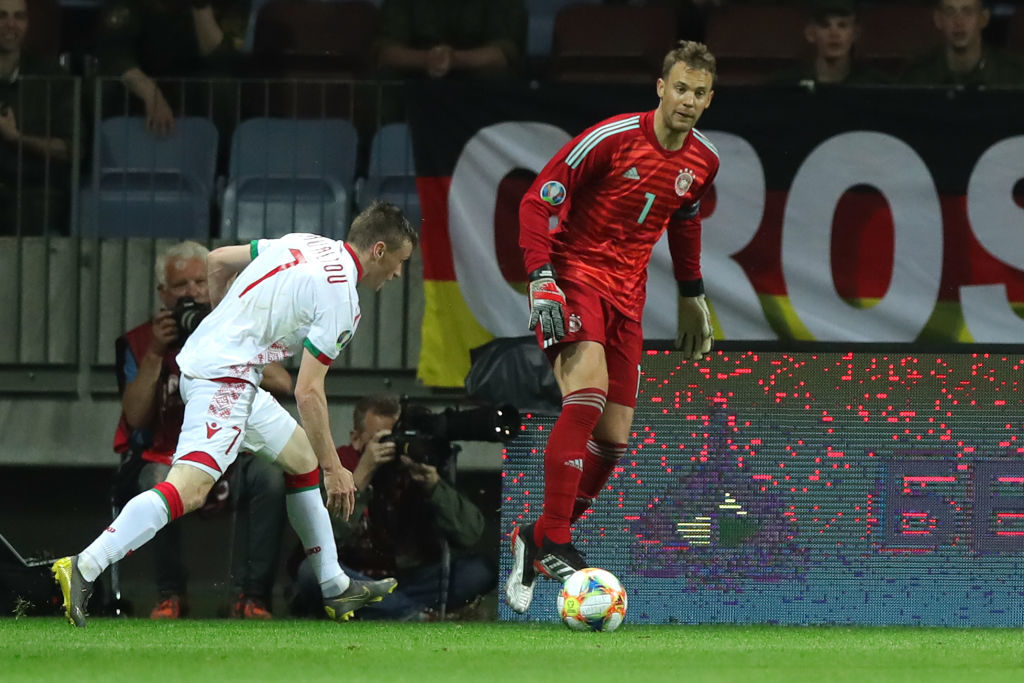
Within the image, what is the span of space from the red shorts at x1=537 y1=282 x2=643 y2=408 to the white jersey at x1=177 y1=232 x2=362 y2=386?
776 millimetres

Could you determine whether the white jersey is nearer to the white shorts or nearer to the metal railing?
the white shorts

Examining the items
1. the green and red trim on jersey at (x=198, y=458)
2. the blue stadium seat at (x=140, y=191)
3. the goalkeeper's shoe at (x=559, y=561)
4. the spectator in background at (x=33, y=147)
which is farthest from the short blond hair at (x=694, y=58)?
the spectator in background at (x=33, y=147)

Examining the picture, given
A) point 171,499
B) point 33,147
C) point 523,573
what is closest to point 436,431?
point 523,573

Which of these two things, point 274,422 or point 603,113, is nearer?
point 274,422

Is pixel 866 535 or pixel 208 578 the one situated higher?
pixel 866 535

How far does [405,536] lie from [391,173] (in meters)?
2.23

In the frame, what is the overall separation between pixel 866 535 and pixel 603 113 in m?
2.40

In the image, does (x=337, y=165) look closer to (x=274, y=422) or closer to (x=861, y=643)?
(x=274, y=422)

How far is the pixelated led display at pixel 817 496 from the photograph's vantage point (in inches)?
277

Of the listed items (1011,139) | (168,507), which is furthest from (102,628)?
(1011,139)

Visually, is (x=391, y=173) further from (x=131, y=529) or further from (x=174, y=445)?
(x=131, y=529)

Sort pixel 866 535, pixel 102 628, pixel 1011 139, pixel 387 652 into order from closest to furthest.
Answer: pixel 387 652, pixel 102 628, pixel 866 535, pixel 1011 139

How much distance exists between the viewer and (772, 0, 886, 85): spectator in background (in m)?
8.77

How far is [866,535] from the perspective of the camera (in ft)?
23.1
